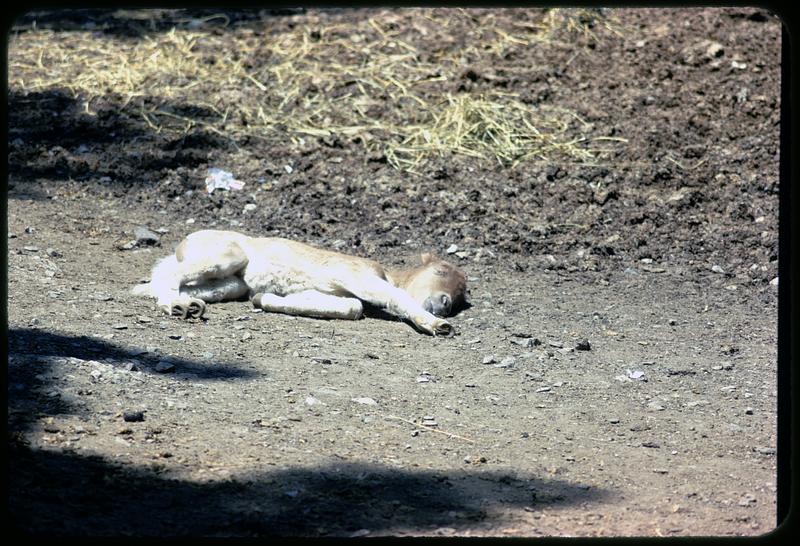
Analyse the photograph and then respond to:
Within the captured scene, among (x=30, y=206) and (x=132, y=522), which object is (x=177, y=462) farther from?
(x=30, y=206)

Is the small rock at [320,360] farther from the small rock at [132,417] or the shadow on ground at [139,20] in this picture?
the shadow on ground at [139,20]

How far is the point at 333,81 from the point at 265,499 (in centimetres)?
822

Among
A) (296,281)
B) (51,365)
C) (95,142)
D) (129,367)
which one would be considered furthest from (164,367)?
(95,142)

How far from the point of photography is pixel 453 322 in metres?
7.95

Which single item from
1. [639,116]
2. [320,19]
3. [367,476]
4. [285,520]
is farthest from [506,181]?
[285,520]

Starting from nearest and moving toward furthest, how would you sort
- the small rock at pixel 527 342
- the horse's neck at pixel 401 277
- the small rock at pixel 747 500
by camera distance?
the small rock at pixel 747 500, the small rock at pixel 527 342, the horse's neck at pixel 401 277

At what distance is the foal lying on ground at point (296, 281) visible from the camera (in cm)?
793

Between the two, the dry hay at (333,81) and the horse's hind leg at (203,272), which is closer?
the horse's hind leg at (203,272)

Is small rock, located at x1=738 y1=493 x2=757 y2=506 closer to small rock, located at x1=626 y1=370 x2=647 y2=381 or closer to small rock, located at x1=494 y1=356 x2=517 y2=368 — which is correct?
small rock, located at x1=626 y1=370 x2=647 y2=381

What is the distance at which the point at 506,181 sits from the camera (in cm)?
1041

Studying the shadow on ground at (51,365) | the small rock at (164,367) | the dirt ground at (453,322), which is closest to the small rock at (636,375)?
the dirt ground at (453,322)

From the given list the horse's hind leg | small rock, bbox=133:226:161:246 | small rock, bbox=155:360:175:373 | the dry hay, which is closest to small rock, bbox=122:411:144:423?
small rock, bbox=155:360:175:373

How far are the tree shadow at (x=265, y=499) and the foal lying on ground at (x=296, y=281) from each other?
2868mm

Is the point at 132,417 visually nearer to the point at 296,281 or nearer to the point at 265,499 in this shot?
the point at 265,499
